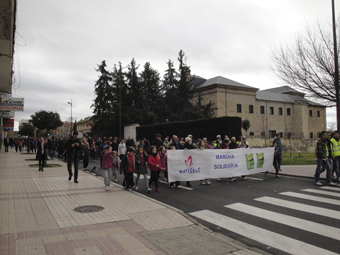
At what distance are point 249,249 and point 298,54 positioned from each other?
15517mm

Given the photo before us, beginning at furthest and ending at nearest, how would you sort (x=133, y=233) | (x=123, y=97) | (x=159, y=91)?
1. (x=159, y=91)
2. (x=123, y=97)
3. (x=133, y=233)

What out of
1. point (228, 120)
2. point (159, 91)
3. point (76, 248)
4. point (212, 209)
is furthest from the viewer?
point (159, 91)

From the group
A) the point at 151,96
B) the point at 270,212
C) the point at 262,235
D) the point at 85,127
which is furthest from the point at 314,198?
the point at 85,127

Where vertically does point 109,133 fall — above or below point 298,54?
below

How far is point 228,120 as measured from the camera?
23.7 meters

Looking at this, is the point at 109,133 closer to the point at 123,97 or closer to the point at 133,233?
the point at 123,97

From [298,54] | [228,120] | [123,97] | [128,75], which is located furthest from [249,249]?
[128,75]

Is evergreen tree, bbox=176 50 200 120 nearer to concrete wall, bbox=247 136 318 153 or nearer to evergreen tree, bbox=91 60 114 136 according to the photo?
evergreen tree, bbox=91 60 114 136

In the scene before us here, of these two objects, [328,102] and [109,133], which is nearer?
[328,102]

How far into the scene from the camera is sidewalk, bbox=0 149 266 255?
4.28 m

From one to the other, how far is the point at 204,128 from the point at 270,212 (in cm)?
2011

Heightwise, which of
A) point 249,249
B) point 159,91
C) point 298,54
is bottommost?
point 249,249

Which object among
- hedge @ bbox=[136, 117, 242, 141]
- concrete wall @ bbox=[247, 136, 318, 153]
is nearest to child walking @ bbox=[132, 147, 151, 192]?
hedge @ bbox=[136, 117, 242, 141]

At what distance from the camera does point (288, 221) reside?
5844 mm
